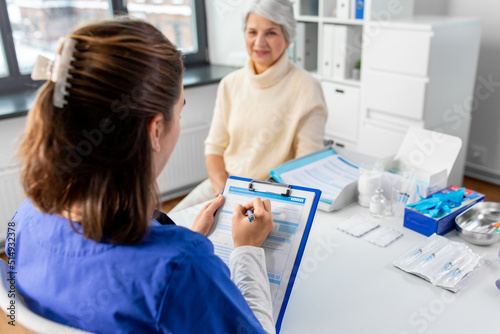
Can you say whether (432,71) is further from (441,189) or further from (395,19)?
(441,189)

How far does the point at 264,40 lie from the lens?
1.90 meters

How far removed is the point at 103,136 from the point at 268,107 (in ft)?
4.20

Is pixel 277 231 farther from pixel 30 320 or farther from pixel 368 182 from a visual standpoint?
pixel 30 320

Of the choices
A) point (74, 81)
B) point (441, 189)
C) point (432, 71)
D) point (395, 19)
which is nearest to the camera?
point (74, 81)

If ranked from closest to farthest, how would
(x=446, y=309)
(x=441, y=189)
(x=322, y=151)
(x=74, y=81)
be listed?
1. (x=74, y=81)
2. (x=446, y=309)
3. (x=441, y=189)
4. (x=322, y=151)

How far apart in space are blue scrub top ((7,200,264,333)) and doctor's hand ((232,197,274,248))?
264 mm

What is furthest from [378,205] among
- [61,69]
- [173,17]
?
[173,17]

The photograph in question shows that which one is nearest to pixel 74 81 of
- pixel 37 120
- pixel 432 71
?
pixel 37 120

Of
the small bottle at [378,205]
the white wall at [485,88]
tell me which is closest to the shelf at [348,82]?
the white wall at [485,88]

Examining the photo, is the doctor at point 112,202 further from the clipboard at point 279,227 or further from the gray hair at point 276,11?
the gray hair at point 276,11

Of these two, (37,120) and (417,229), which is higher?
(37,120)

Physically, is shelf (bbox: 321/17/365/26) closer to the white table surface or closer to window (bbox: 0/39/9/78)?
the white table surface

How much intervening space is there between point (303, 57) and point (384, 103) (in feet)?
2.43

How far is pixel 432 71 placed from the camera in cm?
255
